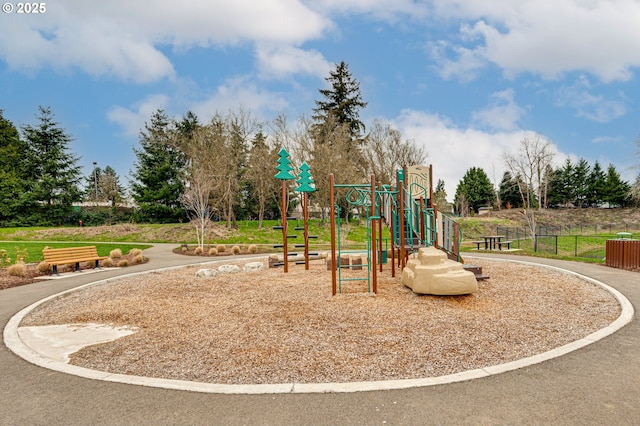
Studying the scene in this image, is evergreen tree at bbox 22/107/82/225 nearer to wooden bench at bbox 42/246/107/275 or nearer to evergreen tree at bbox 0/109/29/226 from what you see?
evergreen tree at bbox 0/109/29/226

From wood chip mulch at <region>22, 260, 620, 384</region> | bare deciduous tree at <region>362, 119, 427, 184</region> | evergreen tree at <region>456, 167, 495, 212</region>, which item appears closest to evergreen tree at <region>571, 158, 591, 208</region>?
evergreen tree at <region>456, 167, 495, 212</region>

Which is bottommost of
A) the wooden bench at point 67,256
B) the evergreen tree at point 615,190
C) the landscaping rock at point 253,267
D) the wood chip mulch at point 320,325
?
the wood chip mulch at point 320,325

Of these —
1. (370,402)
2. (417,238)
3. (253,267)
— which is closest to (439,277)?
(417,238)

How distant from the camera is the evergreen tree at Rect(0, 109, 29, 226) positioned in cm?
3509

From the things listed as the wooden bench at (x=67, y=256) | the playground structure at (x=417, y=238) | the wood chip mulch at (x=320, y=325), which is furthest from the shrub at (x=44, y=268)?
the playground structure at (x=417, y=238)

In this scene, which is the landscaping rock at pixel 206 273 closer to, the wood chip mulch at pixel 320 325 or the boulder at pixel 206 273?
the boulder at pixel 206 273

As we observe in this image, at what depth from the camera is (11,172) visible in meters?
37.2

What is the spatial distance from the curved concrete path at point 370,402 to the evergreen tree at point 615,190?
206 feet

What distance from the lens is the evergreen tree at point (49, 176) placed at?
35.8 metres

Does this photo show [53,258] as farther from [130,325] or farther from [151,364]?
[151,364]

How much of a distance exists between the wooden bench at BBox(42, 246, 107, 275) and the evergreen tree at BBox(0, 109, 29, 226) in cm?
2996

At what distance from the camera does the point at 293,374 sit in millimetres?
4004

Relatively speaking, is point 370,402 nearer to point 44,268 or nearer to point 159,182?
point 44,268

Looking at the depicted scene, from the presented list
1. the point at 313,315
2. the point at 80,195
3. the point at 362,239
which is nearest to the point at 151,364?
the point at 313,315
